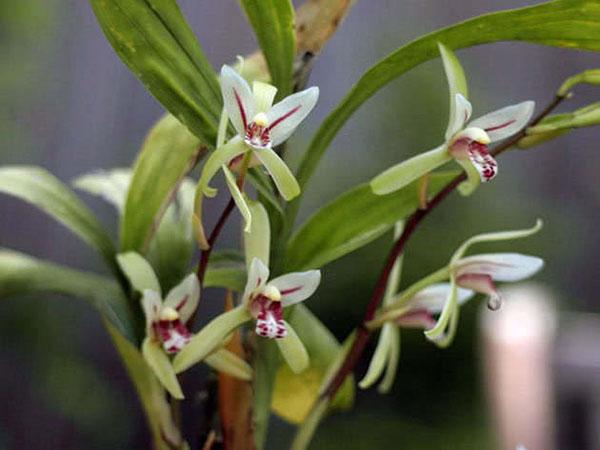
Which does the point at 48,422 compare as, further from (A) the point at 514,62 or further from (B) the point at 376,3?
(A) the point at 514,62

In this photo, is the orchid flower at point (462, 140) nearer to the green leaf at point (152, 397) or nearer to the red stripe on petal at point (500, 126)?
the red stripe on petal at point (500, 126)

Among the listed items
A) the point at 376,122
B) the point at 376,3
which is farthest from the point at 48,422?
the point at 376,3

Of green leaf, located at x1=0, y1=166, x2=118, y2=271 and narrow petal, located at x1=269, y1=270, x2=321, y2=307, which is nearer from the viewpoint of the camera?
narrow petal, located at x1=269, y1=270, x2=321, y2=307

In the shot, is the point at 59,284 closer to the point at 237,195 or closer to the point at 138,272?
the point at 138,272

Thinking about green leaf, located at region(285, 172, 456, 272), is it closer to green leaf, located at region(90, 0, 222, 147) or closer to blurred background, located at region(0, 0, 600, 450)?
green leaf, located at region(90, 0, 222, 147)

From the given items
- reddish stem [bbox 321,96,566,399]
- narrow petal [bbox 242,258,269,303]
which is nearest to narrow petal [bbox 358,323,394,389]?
reddish stem [bbox 321,96,566,399]

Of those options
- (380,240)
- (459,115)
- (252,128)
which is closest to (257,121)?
(252,128)

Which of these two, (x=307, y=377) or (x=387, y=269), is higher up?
(x=387, y=269)
